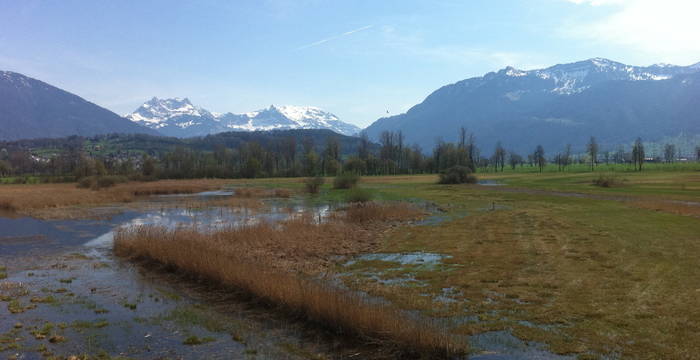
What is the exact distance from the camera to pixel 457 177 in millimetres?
102125

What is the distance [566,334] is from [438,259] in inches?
445

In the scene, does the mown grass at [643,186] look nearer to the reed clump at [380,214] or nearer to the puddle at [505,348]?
the reed clump at [380,214]

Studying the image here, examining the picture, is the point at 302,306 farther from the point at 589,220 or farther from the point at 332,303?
the point at 589,220

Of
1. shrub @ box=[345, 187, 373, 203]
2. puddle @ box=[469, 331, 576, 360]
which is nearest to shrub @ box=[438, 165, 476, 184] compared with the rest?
shrub @ box=[345, 187, 373, 203]

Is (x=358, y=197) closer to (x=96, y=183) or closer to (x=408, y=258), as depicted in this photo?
(x=408, y=258)

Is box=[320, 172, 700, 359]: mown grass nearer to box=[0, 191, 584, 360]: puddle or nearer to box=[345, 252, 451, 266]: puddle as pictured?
box=[345, 252, 451, 266]: puddle

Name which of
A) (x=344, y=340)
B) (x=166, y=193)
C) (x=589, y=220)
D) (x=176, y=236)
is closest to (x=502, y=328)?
(x=344, y=340)

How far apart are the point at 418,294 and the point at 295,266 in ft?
26.3

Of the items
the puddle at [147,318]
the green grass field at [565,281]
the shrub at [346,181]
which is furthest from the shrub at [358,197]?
the puddle at [147,318]

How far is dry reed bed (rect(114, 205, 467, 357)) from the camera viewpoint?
1252cm

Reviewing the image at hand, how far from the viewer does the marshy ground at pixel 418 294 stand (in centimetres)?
1251

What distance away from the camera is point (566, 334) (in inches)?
494

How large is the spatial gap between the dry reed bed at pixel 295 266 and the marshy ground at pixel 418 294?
353mm

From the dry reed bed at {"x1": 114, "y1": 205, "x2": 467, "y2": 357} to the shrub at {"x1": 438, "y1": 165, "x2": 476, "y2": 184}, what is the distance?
68.5 metres
